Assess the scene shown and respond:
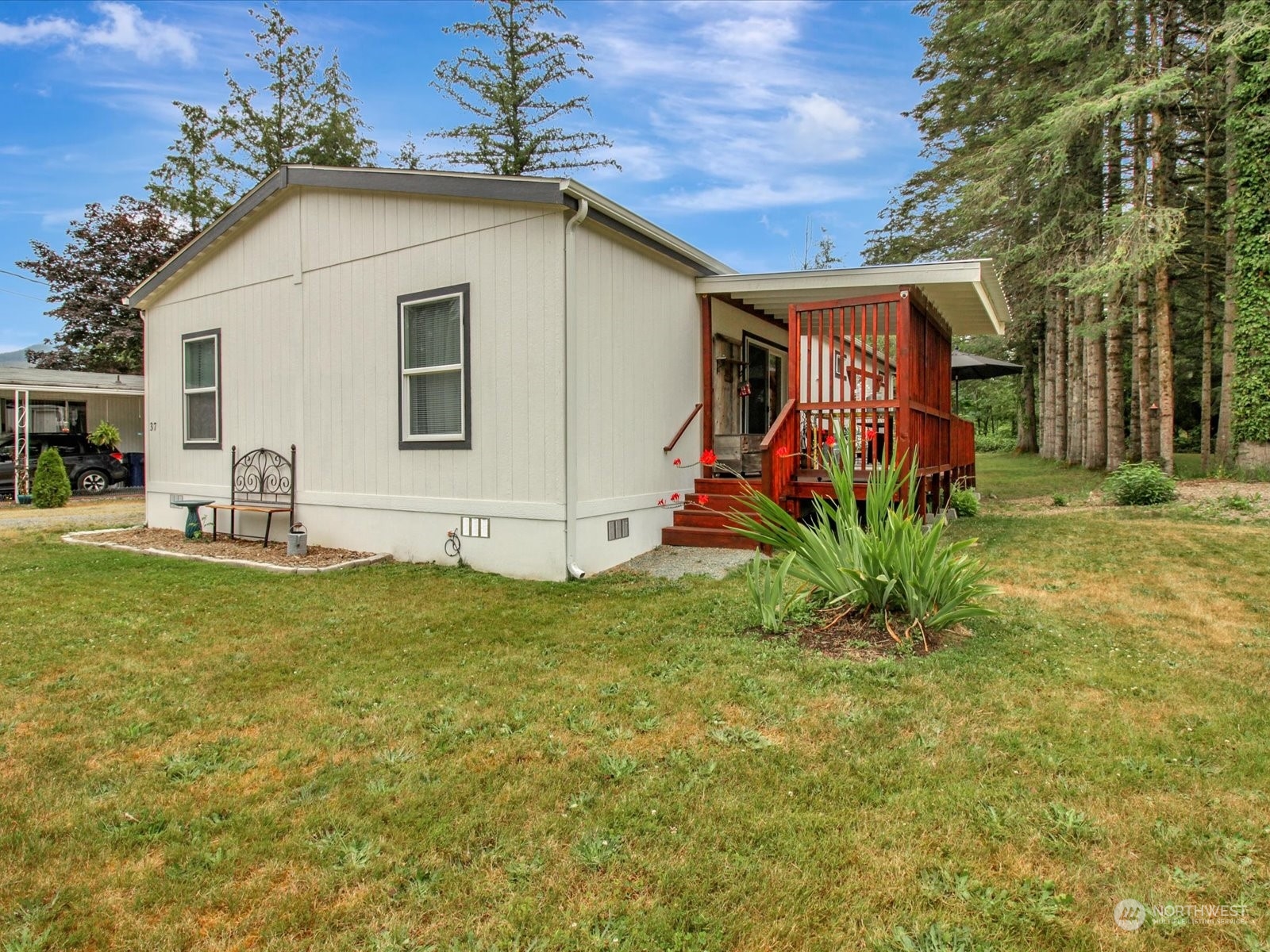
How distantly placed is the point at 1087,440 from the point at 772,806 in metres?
14.7

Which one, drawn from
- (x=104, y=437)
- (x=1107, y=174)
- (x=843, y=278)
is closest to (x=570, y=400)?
(x=843, y=278)

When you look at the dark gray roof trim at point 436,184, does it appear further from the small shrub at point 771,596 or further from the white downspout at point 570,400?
the small shrub at point 771,596

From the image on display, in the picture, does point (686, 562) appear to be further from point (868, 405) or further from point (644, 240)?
point (644, 240)

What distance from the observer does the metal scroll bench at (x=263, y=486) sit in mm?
7254

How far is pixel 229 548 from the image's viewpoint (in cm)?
718

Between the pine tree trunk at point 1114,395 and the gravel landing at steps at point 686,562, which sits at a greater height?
the pine tree trunk at point 1114,395

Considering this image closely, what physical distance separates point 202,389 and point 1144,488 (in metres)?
11.4

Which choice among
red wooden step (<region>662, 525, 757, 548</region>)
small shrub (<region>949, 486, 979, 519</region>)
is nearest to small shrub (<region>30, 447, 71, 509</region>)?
red wooden step (<region>662, 525, 757, 548</region>)

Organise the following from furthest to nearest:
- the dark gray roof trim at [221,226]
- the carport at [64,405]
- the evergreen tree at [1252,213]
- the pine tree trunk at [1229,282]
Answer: the carport at [64,405], the pine tree trunk at [1229,282], the evergreen tree at [1252,213], the dark gray roof trim at [221,226]

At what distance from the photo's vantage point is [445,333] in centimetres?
616

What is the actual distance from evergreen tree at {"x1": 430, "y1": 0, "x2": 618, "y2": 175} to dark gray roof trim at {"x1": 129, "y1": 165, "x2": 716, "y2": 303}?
12.4 metres

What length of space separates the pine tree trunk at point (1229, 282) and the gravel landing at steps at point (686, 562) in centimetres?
945

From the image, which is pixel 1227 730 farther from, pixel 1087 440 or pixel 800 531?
pixel 1087 440

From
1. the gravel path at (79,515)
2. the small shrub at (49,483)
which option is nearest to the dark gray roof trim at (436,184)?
the gravel path at (79,515)
